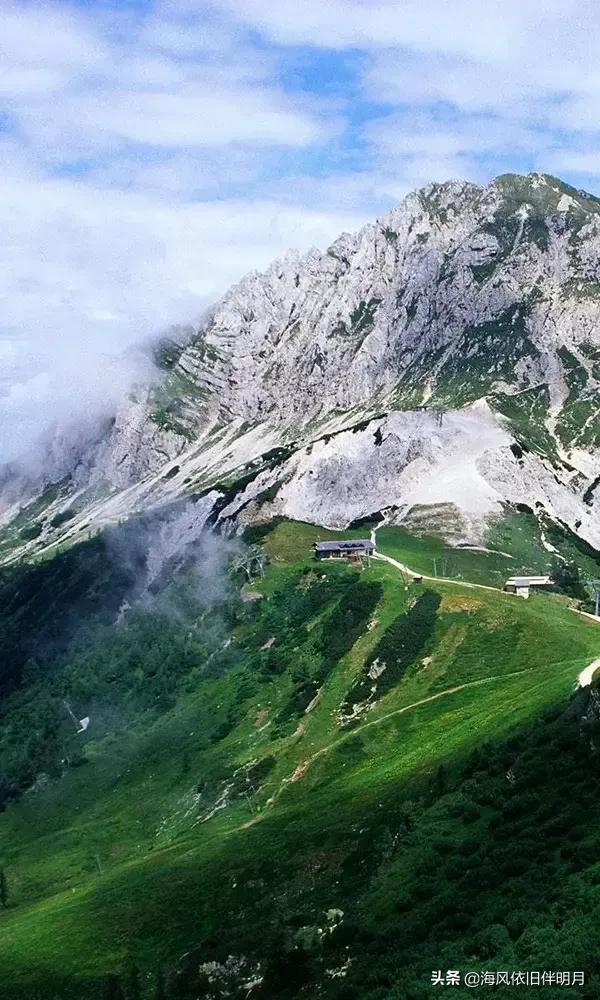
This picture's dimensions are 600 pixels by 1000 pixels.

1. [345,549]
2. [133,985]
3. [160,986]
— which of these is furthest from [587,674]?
[345,549]

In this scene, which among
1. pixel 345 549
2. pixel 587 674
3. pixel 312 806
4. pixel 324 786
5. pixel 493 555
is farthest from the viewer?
pixel 345 549

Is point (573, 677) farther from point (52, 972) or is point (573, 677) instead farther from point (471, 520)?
point (471, 520)

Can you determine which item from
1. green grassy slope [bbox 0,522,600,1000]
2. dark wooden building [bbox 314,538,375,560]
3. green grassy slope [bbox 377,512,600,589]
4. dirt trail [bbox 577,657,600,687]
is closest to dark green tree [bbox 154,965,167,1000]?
green grassy slope [bbox 0,522,600,1000]

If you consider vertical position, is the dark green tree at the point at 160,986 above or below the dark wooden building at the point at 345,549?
below

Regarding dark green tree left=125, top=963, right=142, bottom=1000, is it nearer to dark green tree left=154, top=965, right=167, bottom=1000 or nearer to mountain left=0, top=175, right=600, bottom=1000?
mountain left=0, top=175, right=600, bottom=1000

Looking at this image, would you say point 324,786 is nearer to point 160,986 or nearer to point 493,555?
point 160,986

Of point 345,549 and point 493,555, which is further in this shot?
point 345,549

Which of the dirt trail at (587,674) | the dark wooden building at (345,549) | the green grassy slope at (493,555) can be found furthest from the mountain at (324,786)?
the dark wooden building at (345,549)

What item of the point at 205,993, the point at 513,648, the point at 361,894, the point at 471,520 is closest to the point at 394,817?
the point at 361,894

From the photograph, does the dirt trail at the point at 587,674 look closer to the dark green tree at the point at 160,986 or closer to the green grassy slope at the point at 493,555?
the dark green tree at the point at 160,986
